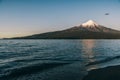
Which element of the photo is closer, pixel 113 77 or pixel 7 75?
pixel 113 77

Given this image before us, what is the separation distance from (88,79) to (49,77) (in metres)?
3.28

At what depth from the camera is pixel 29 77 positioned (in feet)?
59.2

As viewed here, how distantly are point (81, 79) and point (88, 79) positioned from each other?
58 centimetres

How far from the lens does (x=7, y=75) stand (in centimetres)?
1867

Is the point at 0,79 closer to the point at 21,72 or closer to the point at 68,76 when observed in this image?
the point at 21,72

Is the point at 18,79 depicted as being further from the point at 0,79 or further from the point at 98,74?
the point at 98,74

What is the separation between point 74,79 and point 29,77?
374 cm

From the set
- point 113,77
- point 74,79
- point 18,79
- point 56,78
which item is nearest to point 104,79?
point 113,77

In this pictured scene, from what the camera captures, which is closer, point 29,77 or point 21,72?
point 29,77

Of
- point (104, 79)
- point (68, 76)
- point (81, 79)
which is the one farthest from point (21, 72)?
point (104, 79)

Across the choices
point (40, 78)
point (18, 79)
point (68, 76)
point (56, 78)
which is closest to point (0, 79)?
point (18, 79)

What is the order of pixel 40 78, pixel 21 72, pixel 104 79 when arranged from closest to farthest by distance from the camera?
pixel 104 79 < pixel 40 78 < pixel 21 72

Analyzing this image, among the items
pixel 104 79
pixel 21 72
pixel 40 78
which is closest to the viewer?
pixel 104 79

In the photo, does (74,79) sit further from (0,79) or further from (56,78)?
(0,79)
